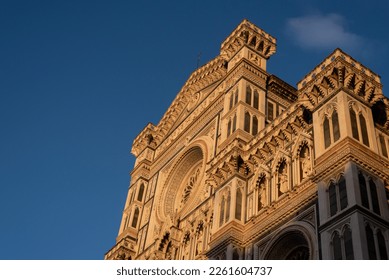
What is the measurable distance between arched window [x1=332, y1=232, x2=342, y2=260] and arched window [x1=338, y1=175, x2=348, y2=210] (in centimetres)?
77

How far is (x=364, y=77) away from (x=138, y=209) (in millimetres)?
16049

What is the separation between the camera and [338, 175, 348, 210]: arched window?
46.2 feet

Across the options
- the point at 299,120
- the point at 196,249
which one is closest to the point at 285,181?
the point at 299,120

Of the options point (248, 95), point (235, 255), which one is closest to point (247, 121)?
point (248, 95)

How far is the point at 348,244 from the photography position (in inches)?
519

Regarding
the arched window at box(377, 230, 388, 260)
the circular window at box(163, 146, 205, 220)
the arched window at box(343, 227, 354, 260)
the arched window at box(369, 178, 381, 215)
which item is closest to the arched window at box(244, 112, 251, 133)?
the circular window at box(163, 146, 205, 220)

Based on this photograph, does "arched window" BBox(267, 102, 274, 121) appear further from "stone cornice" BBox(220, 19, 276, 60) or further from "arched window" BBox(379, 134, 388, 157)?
"arched window" BBox(379, 134, 388, 157)

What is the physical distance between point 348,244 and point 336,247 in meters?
0.40

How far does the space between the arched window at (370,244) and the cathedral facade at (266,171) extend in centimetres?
3

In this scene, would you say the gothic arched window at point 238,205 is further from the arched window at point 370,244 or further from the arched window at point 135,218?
the arched window at point 135,218

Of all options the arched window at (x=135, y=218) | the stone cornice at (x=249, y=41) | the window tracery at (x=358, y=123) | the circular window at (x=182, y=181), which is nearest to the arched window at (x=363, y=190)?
the window tracery at (x=358, y=123)

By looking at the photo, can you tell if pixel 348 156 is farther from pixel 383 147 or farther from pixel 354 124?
Answer: pixel 383 147

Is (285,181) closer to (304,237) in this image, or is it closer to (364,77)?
(304,237)

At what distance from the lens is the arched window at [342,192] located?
1407 cm
